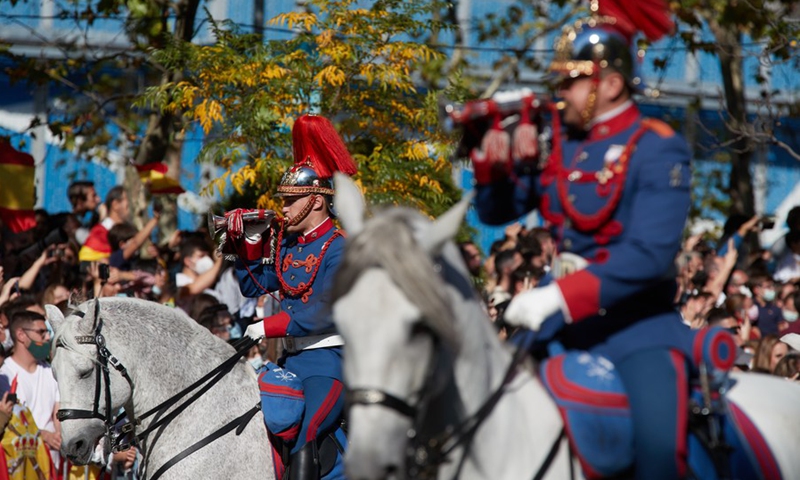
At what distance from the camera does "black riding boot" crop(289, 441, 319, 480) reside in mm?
6785

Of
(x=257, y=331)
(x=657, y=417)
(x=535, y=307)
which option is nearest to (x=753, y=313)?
(x=257, y=331)

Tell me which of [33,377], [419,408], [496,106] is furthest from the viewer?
[33,377]

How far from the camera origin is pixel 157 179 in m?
13.0

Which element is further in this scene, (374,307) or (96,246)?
(96,246)

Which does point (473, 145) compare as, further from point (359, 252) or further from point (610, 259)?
point (359, 252)

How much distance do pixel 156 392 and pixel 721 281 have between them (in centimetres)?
737

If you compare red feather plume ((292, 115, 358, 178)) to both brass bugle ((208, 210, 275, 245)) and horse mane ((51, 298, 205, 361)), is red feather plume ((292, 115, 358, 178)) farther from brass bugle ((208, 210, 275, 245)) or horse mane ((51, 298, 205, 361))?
horse mane ((51, 298, 205, 361))

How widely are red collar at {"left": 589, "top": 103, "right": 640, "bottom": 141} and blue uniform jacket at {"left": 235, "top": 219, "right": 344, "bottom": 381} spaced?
254cm

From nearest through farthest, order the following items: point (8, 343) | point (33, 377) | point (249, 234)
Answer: point (249, 234) < point (33, 377) < point (8, 343)

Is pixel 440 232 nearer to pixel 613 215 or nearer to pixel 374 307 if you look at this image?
pixel 374 307

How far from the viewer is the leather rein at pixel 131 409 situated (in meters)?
6.66

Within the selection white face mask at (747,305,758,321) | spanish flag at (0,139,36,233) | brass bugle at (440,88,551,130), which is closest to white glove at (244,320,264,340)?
brass bugle at (440,88,551,130)

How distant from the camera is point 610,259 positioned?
14.3 ft

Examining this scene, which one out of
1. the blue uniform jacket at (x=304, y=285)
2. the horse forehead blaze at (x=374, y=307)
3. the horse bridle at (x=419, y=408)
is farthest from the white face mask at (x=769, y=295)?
the horse forehead blaze at (x=374, y=307)
